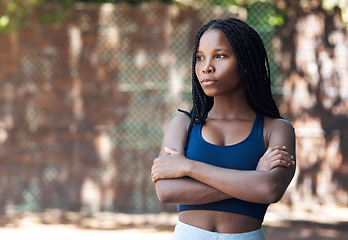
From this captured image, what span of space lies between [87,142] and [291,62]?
9.98ft

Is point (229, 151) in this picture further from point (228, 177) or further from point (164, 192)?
point (164, 192)

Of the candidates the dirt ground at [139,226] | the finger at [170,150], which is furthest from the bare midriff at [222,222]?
the dirt ground at [139,226]

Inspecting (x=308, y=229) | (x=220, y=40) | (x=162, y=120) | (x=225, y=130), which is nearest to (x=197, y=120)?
(x=225, y=130)

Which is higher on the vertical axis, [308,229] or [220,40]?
[220,40]

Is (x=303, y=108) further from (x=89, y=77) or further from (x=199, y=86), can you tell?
(x=199, y=86)

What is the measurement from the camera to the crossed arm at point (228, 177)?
189cm

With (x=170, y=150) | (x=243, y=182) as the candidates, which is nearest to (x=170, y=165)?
(x=170, y=150)

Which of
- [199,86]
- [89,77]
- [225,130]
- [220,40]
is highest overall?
[89,77]

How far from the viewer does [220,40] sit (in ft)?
6.39

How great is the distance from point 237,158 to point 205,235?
11.0 inches

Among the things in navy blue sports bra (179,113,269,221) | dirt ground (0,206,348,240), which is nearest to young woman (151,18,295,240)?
navy blue sports bra (179,113,269,221)

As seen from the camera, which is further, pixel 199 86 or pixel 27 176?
pixel 27 176

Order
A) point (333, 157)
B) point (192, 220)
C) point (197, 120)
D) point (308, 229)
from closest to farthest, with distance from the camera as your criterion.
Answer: point (192, 220) → point (197, 120) → point (308, 229) → point (333, 157)

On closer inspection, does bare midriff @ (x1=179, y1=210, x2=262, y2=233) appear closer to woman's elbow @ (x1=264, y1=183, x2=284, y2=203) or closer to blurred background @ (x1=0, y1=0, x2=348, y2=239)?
woman's elbow @ (x1=264, y1=183, x2=284, y2=203)
